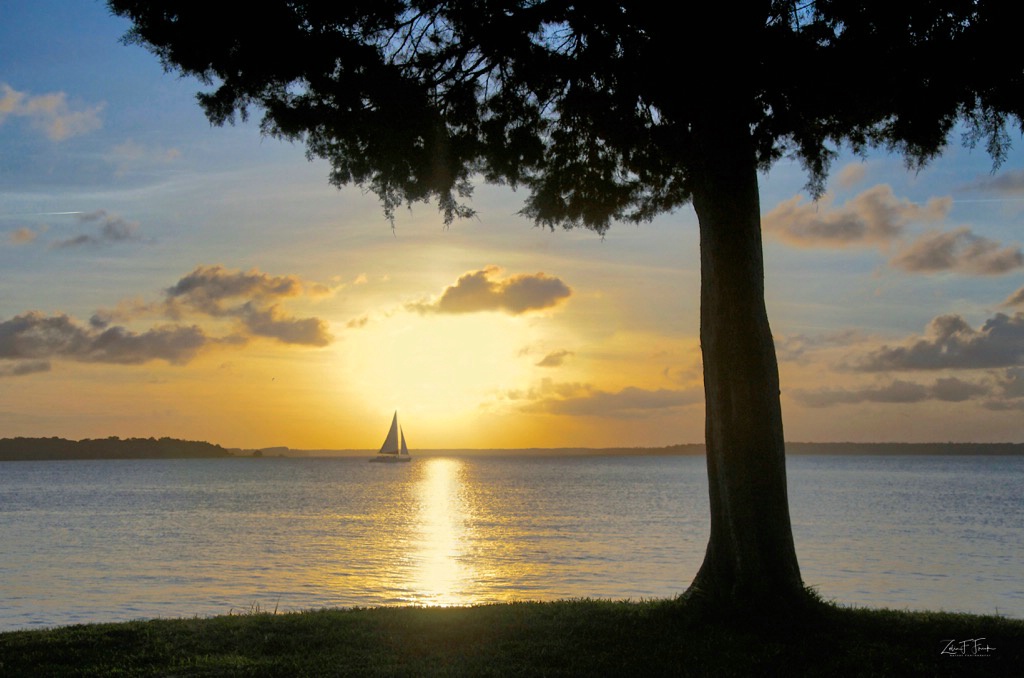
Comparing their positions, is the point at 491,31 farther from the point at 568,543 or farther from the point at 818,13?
the point at 568,543

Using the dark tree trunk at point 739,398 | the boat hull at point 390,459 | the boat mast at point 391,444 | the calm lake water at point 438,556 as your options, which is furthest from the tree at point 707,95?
the boat hull at point 390,459

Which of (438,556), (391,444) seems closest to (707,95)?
(438,556)

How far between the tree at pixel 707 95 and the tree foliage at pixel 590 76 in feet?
0.08

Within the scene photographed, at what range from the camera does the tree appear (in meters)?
9.68

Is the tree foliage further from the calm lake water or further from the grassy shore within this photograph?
the calm lake water

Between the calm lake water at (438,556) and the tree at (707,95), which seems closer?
the tree at (707,95)

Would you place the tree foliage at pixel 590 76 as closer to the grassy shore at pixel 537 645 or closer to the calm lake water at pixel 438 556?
the grassy shore at pixel 537 645

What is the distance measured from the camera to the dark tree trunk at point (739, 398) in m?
9.50

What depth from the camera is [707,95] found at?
1022 centimetres

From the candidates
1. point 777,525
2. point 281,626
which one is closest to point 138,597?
point 281,626

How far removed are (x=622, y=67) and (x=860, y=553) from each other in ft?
76.1

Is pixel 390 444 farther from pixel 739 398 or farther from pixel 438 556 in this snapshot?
pixel 739 398

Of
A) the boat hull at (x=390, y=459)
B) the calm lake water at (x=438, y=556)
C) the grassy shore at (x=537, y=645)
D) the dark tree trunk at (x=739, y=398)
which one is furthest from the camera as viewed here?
the boat hull at (x=390, y=459)

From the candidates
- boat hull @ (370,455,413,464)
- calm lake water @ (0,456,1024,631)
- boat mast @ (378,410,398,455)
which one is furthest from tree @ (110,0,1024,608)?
boat hull @ (370,455,413,464)
